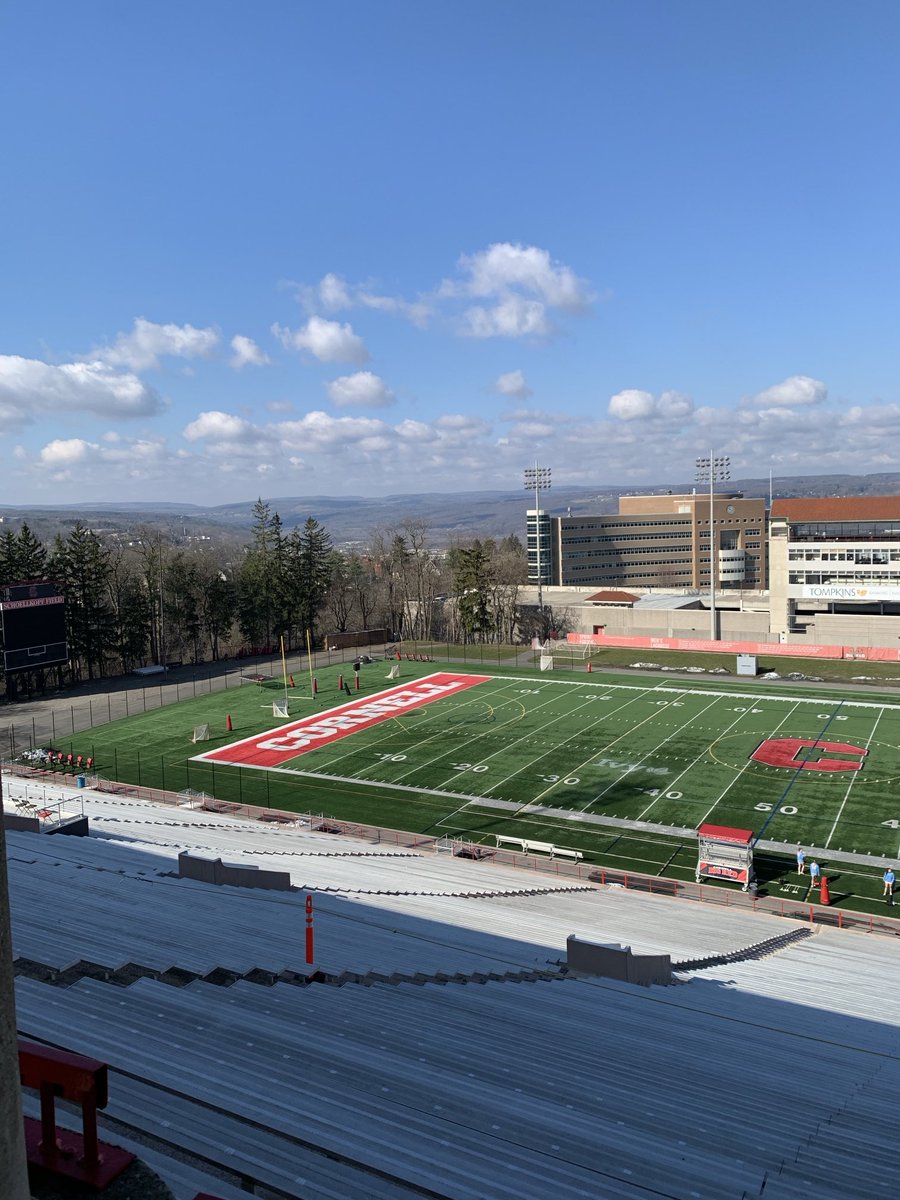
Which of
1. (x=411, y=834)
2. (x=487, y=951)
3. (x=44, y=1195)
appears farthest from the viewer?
(x=411, y=834)

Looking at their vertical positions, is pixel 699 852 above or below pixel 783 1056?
below

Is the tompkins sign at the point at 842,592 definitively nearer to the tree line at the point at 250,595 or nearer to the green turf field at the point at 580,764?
the green turf field at the point at 580,764

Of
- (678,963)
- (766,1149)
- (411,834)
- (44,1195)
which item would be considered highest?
(44,1195)

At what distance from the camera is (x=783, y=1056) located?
10.8 metres

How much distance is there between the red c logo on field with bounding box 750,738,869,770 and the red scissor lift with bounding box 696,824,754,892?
11.6m

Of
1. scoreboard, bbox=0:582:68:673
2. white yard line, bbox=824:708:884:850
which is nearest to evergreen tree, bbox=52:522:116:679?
scoreboard, bbox=0:582:68:673

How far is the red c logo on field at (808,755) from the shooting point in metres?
36.0

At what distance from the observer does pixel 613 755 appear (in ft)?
127

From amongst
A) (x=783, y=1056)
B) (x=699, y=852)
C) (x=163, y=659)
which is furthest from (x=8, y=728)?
(x=783, y=1056)

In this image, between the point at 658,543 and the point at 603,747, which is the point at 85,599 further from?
the point at 658,543

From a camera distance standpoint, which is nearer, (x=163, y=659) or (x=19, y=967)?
(x=19, y=967)

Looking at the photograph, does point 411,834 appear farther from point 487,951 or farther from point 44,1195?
point 44,1195

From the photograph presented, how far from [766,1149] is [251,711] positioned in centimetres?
4571

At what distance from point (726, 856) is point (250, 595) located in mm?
54598
